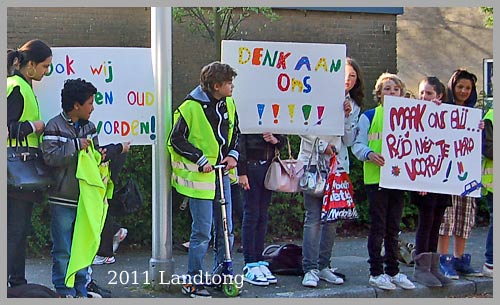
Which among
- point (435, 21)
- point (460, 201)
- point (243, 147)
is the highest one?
point (435, 21)

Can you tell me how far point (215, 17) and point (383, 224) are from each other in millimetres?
4024

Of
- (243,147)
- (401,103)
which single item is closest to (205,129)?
(243,147)

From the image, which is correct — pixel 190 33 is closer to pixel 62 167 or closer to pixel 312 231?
pixel 312 231

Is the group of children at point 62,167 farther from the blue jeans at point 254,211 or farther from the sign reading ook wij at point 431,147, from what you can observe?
the sign reading ook wij at point 431,147

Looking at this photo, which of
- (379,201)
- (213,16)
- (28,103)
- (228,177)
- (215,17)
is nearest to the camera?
(28,103)

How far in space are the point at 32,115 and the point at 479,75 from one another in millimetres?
12020

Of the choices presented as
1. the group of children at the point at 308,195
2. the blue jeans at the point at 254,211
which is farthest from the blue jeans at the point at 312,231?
the blue jeans at the point at 254,211

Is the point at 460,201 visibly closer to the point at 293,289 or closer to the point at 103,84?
the point at 293,289

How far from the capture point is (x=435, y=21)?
1548 centimetres

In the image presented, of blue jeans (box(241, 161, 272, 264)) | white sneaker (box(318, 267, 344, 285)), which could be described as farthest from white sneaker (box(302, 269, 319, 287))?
blue jeans (box(241, 161, 272, 264))

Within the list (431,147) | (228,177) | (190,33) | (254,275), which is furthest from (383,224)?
(190,33)

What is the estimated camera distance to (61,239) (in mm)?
5574

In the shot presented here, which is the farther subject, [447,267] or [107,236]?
[447,267]

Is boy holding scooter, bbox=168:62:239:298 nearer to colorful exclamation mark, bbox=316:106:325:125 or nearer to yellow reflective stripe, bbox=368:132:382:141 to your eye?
colorful exclamation mark, bbox=316:106:325:125
